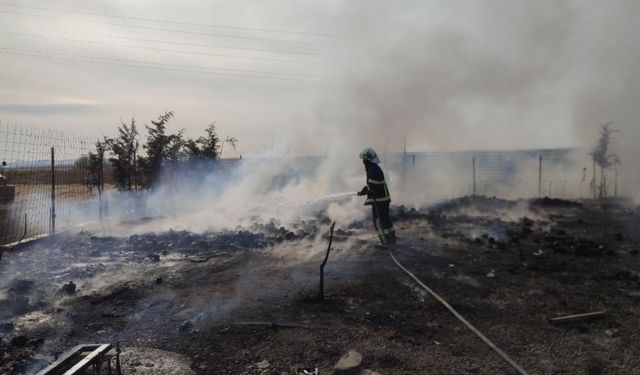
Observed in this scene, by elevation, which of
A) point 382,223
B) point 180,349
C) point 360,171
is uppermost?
point 360,171

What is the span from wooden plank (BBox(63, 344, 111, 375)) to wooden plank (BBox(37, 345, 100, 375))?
14 cm

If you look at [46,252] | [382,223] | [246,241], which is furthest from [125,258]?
[382,223]

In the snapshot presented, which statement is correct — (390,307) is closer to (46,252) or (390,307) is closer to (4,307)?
(4,307)

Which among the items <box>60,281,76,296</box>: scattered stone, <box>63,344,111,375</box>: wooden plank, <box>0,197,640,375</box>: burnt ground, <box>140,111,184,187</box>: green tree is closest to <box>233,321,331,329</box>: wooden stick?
<box>0,197,640,375</box>: burnt ground

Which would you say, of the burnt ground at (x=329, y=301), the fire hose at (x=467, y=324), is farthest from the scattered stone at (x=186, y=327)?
the fire hose at (x=467, y=324)

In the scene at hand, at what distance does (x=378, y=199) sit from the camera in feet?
29.9

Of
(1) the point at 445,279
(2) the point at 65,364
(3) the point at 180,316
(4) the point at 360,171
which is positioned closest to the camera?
(2) the point at 65,364

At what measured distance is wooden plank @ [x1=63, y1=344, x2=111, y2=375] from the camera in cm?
365

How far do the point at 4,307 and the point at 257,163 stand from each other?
14607 millimetres

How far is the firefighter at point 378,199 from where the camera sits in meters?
8.96

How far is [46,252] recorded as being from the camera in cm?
930

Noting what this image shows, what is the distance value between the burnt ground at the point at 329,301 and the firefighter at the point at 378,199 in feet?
1.20

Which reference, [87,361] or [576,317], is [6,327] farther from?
[576,317]

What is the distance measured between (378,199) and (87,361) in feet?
21.1
